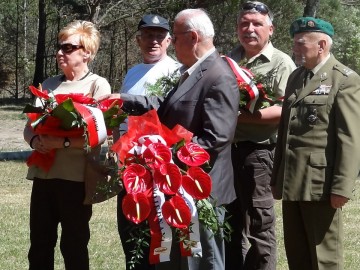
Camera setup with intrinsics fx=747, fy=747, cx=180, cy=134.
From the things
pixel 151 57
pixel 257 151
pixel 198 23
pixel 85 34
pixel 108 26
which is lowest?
pixel 257 151

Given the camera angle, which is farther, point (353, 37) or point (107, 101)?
point (353, 37)

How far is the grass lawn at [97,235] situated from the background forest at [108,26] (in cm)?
1007

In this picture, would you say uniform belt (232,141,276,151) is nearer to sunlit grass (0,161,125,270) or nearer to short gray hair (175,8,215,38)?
short gray hair (175,8,215,38)

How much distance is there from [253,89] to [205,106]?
1.65 feet

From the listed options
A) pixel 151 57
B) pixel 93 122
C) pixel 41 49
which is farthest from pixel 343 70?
pixel 41 49

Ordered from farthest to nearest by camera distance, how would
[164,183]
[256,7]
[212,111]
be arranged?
[256,7] < [212,111] < [164,183]

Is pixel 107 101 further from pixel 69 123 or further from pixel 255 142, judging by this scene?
pixel 255 142

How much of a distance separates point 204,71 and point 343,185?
0.97 meters

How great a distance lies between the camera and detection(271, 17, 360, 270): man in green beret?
4.00m

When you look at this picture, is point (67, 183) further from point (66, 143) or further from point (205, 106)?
point (205, 106)

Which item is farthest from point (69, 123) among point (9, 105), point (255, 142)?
point (9, 105)

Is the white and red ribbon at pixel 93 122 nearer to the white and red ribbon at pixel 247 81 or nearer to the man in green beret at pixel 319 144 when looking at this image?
the white and red ribbon at pixel 247 81

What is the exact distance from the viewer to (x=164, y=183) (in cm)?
350

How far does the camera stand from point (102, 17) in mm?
22734
